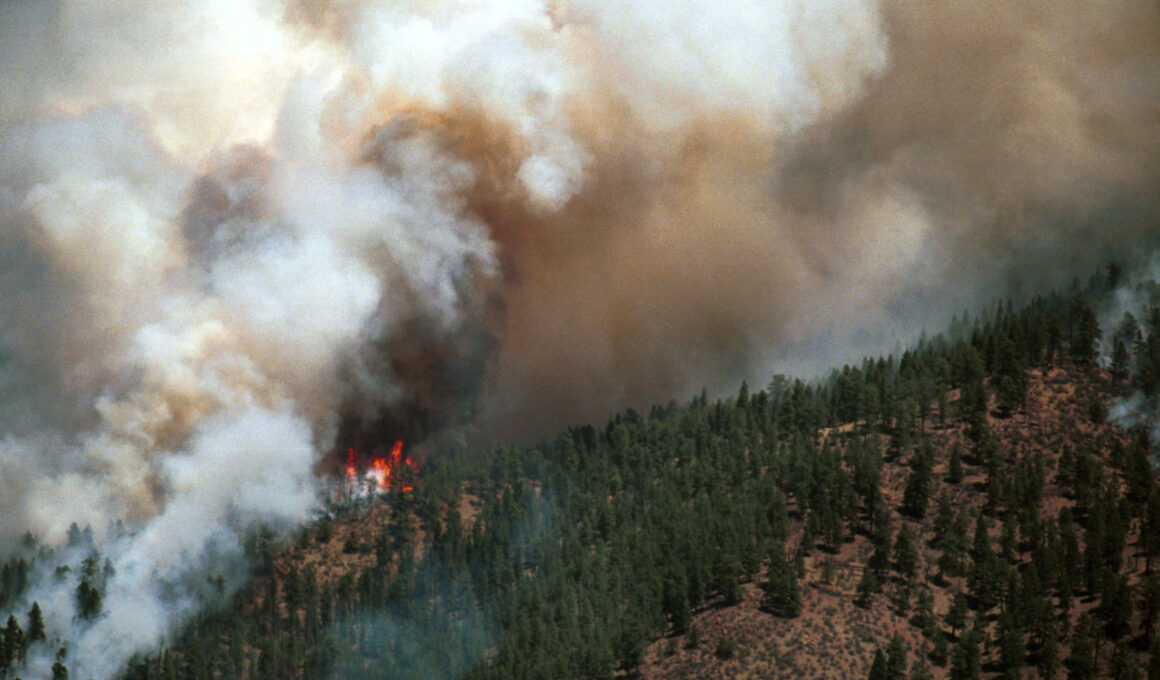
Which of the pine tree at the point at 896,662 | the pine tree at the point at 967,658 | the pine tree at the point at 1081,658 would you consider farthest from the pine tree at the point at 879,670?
the pine tree at the point at 1081,658

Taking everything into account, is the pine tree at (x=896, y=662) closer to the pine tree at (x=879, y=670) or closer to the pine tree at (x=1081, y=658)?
the pine tree at (x=879, y=670)

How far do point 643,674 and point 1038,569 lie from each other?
69228mm

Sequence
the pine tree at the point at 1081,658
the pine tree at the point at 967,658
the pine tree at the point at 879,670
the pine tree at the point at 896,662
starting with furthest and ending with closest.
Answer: the pine tree at the point at 1081,658 < the pine tree at the point at 967,658 < the pine tree at the point at 896,662 < the pine tree at the point at 879,670

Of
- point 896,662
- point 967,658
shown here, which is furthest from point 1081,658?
point 896,662

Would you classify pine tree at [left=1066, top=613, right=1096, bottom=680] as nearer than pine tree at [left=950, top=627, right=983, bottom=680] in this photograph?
No

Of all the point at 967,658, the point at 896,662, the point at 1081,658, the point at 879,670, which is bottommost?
the point at 1081,658

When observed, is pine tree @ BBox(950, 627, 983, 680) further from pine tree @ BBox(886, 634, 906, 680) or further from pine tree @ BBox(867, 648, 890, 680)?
pine tree @ BBox(867, 648, 890, 680)

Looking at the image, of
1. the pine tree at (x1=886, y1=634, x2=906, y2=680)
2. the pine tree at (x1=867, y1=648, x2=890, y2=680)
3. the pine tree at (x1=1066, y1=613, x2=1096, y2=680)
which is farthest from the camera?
the pine tree at (x1=1066, y1=613, x2=1096, y2=680)

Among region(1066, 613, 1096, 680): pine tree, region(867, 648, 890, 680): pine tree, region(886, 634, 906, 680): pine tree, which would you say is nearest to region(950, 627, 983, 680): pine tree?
region(886, 634, 906, 680): pine tree

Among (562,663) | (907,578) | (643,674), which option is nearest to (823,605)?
(907,578)

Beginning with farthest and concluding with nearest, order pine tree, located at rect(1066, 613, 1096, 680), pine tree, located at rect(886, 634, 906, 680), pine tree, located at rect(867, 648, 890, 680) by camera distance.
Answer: pine tree, located at rect(1066, 613, 1096, 680), pine tree, located at rect(886, 634, 906, 680), pine tree, located at rect(867, 648, 890, 680)

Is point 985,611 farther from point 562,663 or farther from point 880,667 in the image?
point 562,663

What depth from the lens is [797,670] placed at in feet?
587

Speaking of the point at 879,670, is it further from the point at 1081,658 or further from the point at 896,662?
the point at 1081,658
